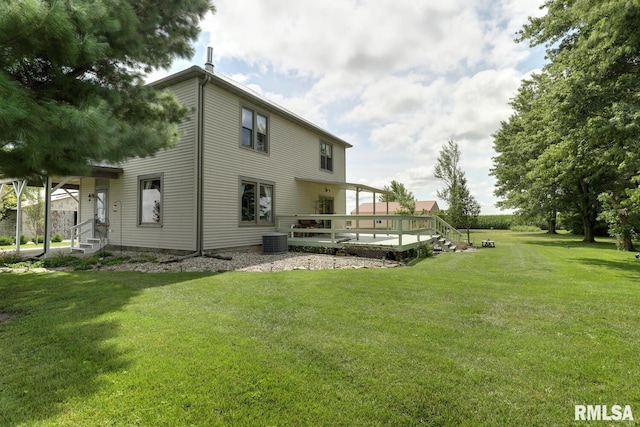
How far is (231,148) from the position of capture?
1045 centimetres

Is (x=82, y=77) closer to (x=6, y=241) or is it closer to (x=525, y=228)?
(x=6, y=241)

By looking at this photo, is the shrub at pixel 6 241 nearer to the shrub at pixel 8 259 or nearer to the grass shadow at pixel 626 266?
the shrub at pixel 8 259

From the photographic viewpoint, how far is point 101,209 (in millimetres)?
11945

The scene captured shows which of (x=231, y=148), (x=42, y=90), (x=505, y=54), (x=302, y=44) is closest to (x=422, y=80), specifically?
(x=505, y=54)

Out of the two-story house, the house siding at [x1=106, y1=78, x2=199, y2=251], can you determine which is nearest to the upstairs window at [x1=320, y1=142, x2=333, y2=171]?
the two-story house

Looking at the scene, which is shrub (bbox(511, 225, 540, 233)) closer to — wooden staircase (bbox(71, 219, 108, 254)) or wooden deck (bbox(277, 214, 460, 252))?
wooden deck (bbox(277, 214, 460, 252))

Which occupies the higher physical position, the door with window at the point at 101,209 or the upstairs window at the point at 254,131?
the upstairs window at the point at 254,131

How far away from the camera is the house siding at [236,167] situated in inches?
382

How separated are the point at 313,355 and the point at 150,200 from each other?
9.85 meters

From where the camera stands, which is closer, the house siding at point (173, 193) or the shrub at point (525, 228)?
the house siding at point (173, 193)

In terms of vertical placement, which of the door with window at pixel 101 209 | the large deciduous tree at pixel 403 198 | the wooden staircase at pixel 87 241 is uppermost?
the large deciduous tree at pixel 403 198

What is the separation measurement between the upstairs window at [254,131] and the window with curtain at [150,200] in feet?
11.0

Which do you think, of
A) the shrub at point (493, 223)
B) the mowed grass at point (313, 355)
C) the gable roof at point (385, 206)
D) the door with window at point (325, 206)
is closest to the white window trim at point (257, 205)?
the door with window at point (325, 206)

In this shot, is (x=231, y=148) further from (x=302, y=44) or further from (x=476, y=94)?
(x=476, y=94)
